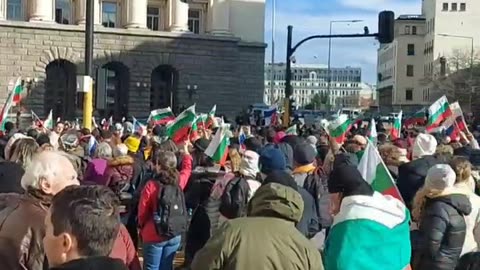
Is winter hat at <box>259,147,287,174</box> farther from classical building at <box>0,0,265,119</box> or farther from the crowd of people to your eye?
classical building at <box>0,0,265,119</box>

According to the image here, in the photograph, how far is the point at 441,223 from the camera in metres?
6.47

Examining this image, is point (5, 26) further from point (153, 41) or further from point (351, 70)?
point (351, 70)

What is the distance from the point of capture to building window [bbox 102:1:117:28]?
2158 inches

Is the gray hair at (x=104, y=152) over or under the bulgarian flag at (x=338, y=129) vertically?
under

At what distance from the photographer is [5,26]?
50.6m

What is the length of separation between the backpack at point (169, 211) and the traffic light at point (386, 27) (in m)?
16.8

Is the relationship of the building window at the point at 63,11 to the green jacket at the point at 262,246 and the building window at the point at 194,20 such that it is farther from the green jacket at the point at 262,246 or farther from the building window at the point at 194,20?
the green jacket at the point at 262,246

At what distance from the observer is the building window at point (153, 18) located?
2231 inches

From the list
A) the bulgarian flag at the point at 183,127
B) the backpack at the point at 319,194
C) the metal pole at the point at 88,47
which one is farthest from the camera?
the metal pole at the point at 88,47

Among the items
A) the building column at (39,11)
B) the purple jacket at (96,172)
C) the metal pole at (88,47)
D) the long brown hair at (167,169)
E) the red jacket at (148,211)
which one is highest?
the building column at (39,11)

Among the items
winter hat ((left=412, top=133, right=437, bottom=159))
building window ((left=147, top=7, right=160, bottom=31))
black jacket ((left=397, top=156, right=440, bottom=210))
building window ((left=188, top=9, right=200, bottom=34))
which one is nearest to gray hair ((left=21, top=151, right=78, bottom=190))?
black jacket ((left=397, top=156, right=440, bottom=210))

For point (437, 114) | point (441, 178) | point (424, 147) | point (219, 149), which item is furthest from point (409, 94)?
point (441, 178)

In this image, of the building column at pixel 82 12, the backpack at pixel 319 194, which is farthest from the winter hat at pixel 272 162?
the building column at pixel 82 12

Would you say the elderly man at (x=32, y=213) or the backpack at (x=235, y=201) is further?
the backpack at (x=235, y=201)
